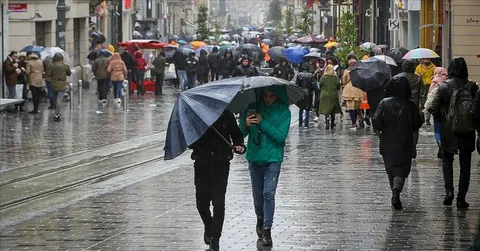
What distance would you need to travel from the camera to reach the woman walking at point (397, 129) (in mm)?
14398

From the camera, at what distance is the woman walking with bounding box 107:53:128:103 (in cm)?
3694

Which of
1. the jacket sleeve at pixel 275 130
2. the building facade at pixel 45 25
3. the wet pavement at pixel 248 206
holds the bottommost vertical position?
the wet pavement at pixel 248 206

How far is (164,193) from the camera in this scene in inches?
642

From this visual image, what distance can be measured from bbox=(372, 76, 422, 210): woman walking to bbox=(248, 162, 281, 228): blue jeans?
9.31ft

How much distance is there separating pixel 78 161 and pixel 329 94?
7991 mm

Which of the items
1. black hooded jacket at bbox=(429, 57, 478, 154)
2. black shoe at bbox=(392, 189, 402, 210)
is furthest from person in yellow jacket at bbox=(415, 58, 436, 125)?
black shoe at bbox=(392, 189, 402, 210)

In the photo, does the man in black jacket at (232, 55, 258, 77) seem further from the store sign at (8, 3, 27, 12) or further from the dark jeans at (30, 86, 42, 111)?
the store sign at (8, 3, 27, 12)

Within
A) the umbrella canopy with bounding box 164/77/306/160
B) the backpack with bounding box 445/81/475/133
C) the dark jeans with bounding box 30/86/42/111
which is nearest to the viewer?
the umbrella canopy with bounding box 164/77/306/160

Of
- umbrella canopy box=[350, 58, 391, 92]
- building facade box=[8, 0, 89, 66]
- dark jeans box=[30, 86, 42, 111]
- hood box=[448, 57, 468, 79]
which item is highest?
building facade box=[8, 0, 89, 66]

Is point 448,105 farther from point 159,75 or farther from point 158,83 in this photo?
point 159,75

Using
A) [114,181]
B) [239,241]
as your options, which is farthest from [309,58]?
[239,241]

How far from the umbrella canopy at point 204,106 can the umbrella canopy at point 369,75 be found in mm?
13475

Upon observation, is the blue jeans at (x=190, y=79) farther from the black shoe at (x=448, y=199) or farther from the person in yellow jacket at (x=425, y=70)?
the black shoe at (x=448, y=199)

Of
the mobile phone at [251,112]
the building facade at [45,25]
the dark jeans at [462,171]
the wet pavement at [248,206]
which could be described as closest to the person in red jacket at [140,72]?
the building facade at [45,25]
